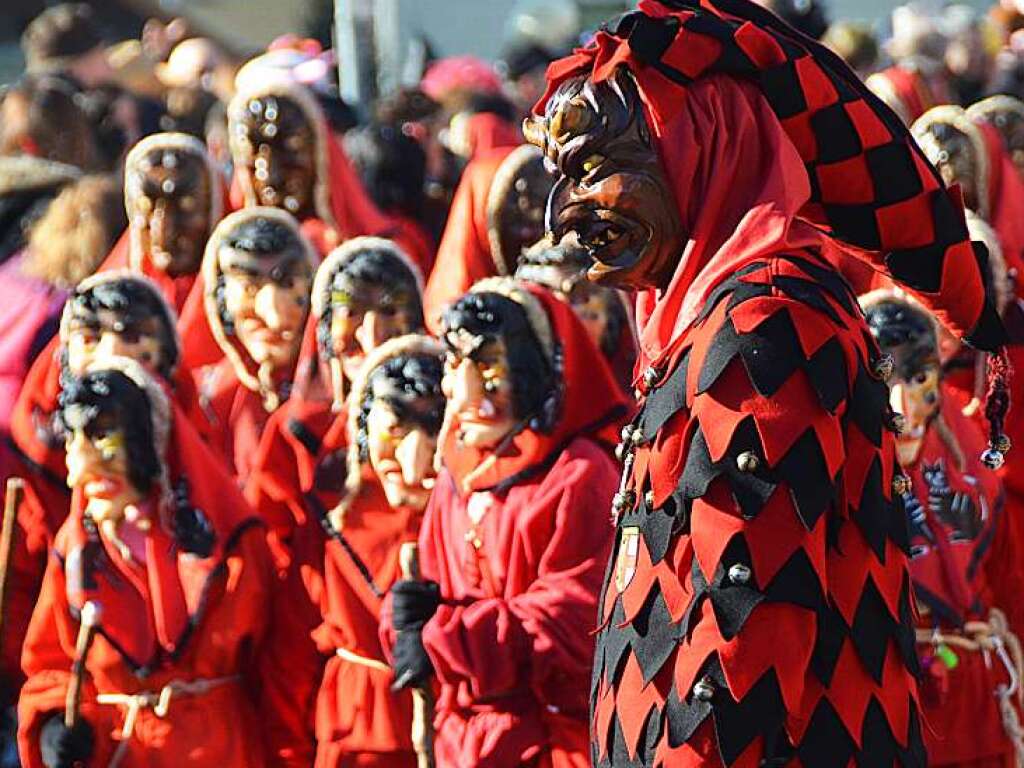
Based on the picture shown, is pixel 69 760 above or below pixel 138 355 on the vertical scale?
below

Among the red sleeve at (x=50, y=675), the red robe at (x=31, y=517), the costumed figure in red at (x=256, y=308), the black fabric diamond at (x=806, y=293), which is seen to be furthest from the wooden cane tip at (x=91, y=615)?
the black fabric diamond at (x=806, y=293)

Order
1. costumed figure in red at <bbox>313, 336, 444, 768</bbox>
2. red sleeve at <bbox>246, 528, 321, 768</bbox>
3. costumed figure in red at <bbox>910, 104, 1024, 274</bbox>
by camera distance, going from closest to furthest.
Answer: costumed figure in red at <bbox>313, 336, 444, 768</bbox>
red sleeve at <bbox>246, 528, 321, 768</bbox>
costumed figure in red at <bbox>910, 104, 1024, 274</bbox>

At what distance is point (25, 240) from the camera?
344 inches

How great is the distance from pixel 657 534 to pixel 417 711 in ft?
9.01

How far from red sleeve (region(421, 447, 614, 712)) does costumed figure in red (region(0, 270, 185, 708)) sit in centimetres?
184

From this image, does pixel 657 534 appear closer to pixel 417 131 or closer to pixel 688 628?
pixel 688 628

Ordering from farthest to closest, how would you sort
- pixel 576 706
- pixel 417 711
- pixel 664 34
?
1. pixel 417 711
2. pixel 576 706
3. pixel 664 34

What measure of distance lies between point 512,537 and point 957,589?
1.18 meters

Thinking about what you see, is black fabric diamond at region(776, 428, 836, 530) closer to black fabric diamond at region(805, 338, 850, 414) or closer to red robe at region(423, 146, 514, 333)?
black fabric diamond at region(805, 338, 850, 414)

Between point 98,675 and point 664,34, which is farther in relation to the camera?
point 98,675

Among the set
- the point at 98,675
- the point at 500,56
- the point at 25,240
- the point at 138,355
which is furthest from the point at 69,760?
the point at 500,56

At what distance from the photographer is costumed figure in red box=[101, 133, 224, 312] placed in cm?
869

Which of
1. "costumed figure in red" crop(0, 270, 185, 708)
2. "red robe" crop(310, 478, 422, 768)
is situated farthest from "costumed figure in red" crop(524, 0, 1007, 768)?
"costumed figure in red" crop(0, 270, 185, 708)

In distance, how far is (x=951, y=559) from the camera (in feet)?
20.1
